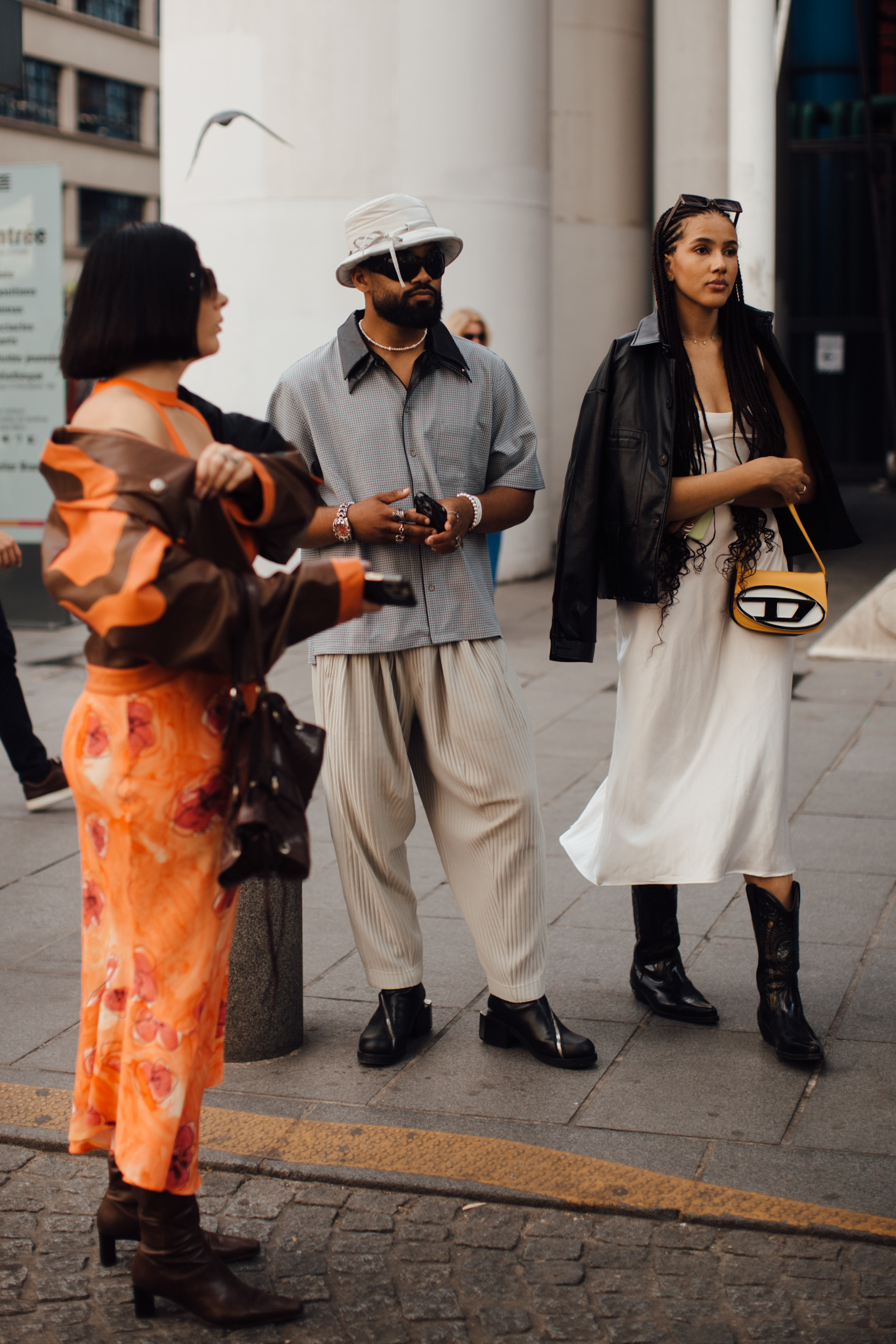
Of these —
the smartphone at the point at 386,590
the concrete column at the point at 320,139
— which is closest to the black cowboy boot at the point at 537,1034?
the smartphone at the point at 386,590

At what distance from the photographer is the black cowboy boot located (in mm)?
3873

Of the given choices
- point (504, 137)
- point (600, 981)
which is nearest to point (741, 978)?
point (600, 981)

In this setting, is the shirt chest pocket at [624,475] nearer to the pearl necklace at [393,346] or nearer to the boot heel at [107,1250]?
the pearl necklace at [393,346]

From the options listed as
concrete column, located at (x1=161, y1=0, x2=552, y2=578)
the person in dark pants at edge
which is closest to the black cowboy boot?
the person in dark pants at edge

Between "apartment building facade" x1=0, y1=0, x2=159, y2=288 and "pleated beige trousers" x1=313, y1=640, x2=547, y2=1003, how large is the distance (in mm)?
53954

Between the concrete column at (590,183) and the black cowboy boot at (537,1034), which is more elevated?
the concrete column at (590,183)

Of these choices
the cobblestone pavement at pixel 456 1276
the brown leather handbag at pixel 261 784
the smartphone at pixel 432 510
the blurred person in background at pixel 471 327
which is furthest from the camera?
the blurred person in background at pixel 471 327

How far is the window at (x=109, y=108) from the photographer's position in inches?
2327

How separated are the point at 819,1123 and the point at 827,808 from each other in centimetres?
295

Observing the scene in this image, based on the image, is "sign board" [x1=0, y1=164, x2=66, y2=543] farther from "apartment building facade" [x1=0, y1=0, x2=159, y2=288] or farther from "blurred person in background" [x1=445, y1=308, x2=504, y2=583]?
"apartment building facade" [x1=0, y1=0, x2=159, y2=288]

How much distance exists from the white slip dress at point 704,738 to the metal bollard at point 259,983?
85cm

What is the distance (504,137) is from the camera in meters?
12.2

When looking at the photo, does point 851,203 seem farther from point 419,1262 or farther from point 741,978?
point 419,1262

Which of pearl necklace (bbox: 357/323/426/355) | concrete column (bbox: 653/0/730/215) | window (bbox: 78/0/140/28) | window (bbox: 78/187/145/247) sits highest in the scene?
window (bbox: 78/0/140/28)
